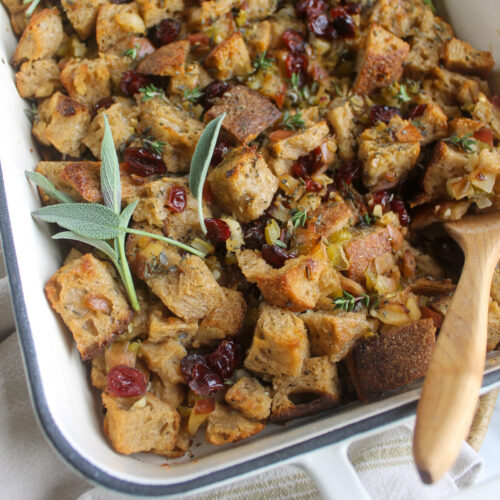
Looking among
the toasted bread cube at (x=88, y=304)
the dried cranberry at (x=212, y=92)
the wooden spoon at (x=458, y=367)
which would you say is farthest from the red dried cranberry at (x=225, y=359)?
the dried cranberry at (x=212, y=92)

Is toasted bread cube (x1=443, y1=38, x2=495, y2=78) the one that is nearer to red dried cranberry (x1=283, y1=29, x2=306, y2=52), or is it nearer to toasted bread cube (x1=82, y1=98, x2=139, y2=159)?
red dried cranberry (x1=283, y1=29, x2=306, y2=52)

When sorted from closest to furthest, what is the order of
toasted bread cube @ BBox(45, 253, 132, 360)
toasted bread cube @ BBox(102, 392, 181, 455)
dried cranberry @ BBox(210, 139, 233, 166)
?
toasted bread cube @ BBox(102, 392, 181, 455) → toasted bread cube @ BBox(45, 253, 132, 360) → dried cranberry @ BBox(210, 139, 233, 166)

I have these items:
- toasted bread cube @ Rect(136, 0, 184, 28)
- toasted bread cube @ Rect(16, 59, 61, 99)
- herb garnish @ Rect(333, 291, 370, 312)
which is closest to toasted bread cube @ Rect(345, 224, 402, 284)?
herb garnish @ Rect(333, 291, 370, 312)

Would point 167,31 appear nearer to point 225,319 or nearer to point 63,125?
point 63,125

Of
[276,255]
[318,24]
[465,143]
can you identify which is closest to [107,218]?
[276,255]

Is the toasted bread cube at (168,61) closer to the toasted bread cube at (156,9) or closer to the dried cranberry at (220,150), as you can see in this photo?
the toasted bread cube at (156,9)
